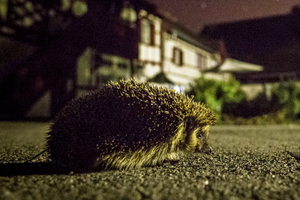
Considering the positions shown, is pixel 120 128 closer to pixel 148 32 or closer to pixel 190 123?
pixel 190 123

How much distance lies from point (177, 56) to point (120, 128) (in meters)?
16.3

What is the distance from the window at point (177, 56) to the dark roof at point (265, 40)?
9902 millimetres

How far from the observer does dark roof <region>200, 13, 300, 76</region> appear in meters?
25.4

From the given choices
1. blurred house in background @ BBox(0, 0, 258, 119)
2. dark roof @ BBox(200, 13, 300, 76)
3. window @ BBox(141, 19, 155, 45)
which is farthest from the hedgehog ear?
dark roof @ BBox(200, 13, 300, 76)

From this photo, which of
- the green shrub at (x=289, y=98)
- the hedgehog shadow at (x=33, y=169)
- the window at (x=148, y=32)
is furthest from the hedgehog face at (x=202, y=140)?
the window at (x=148, y=32)

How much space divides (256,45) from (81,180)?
29.8 meters

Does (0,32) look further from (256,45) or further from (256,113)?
(256,45)

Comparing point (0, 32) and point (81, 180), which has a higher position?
point (0, 32)

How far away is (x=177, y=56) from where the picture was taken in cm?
1884

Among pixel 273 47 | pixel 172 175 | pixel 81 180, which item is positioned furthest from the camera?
pixel 273 47

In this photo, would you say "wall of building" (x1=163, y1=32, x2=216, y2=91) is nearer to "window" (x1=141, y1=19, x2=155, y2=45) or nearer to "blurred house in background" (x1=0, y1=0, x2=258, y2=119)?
"blurred house in background" (x1=0, y1=0, x2=258, y2=119)

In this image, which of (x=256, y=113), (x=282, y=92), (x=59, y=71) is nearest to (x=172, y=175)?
(x=59, y=71)

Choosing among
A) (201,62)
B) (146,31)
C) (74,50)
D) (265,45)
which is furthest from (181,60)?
(265,45)

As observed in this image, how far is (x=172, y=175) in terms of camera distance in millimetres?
2990
